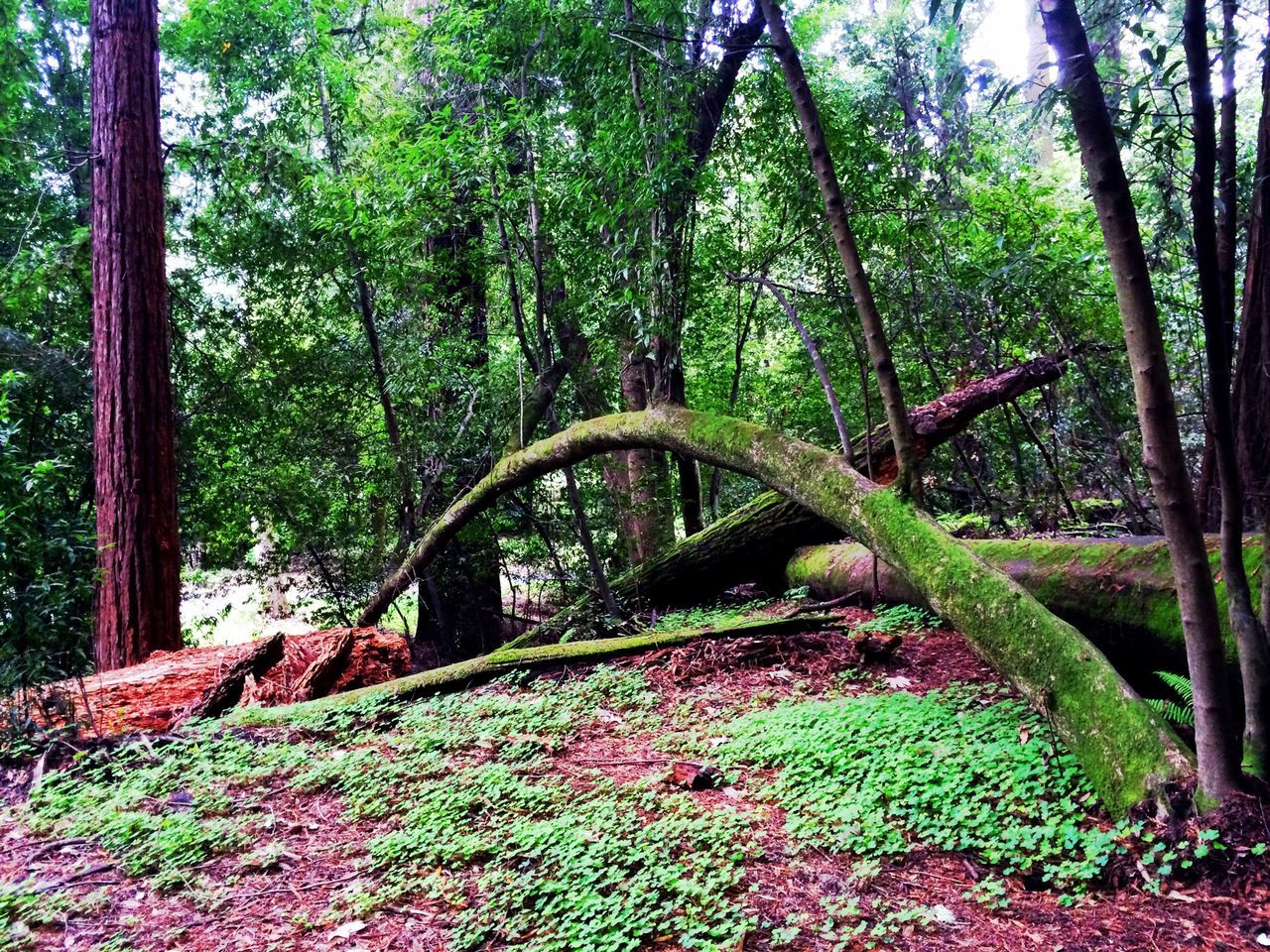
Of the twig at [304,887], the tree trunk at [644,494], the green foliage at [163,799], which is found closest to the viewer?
the twig at [304,887]

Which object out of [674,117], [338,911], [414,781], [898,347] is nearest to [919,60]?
[898,347]

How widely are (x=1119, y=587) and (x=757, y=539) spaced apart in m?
3.59

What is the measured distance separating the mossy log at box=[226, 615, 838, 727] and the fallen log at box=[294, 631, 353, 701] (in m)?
0.18

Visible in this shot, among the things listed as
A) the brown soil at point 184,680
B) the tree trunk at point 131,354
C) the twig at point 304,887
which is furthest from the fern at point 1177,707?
the tree trunk at point 131,354

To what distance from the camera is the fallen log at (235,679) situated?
5071 mm

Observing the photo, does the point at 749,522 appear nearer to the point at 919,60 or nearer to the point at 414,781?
the point at 414,781

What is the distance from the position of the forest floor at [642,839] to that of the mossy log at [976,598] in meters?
0.19

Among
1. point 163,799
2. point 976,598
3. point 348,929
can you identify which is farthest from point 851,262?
point 163,799

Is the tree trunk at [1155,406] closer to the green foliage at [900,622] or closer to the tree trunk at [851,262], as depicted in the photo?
the tree trunk at [851,262]

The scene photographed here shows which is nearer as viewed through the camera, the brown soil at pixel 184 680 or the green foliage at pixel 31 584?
the green foliage at pixel 31 584

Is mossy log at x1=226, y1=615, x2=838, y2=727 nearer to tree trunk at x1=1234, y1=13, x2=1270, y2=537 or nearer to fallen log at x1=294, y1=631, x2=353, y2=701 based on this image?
fallen log at x1=294, y1=631, x2=353, y2=701

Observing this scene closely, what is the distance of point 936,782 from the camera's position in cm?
298

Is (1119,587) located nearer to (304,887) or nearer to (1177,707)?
(1177,707)

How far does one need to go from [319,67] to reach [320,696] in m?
7.38
